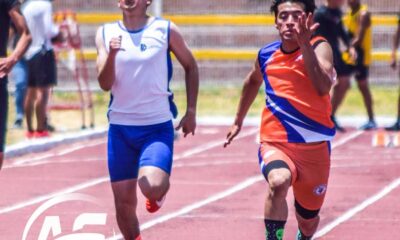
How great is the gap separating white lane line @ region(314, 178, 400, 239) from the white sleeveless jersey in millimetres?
2429

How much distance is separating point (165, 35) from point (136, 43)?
0.22m

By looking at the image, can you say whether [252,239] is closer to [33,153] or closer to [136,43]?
[136,43]

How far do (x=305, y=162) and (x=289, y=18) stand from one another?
972 mm

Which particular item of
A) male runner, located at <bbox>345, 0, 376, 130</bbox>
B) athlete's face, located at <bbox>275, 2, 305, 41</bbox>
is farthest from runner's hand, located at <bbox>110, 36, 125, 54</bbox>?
male runner, located at <bbox>345, 0, 376, 130</bbox>

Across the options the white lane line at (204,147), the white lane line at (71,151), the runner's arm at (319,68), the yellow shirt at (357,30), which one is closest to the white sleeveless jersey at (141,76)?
the runner's arm at (319,68)

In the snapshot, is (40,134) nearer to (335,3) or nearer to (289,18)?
(335,3)

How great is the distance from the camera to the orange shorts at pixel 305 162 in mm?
8391

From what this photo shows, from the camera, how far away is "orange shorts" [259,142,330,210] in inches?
330

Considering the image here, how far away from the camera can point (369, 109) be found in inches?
747

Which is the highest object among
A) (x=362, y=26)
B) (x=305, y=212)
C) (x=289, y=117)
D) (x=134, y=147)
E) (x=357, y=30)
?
(x=289, y=117)

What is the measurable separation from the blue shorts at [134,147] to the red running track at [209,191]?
168 centimetres

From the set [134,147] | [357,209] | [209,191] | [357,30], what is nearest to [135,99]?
[134,147]

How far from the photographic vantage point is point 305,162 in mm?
8422

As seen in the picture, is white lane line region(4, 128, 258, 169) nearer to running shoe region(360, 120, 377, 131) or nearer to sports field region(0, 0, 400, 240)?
sports field region(0, 0, 400, 240)
